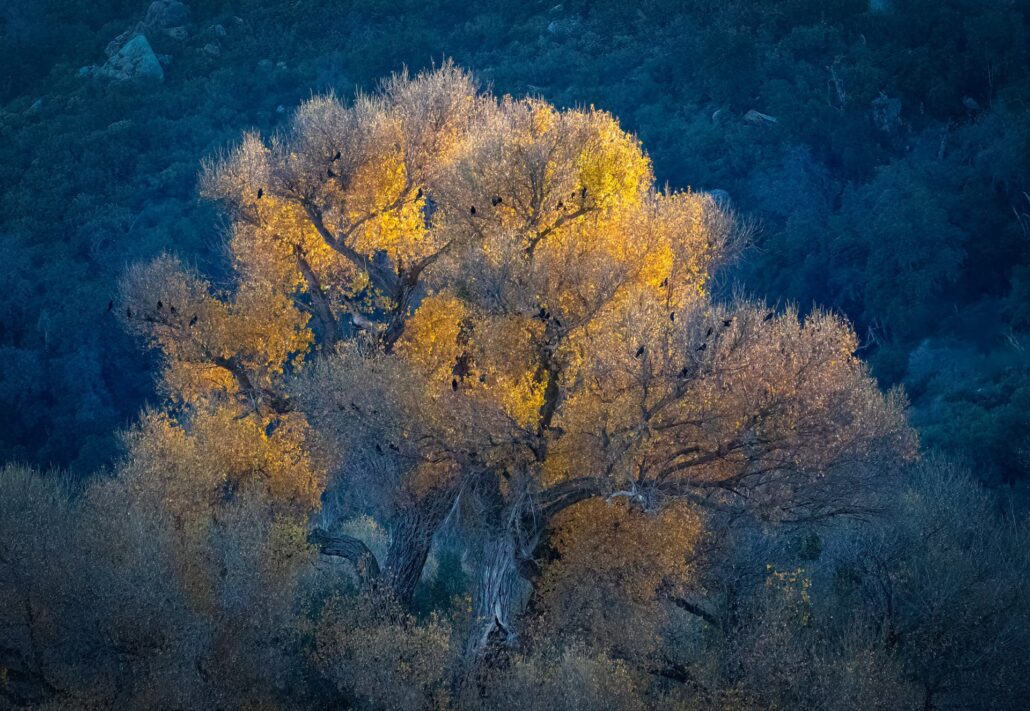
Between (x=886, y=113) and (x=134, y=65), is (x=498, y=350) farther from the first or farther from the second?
(x=134, y=65)

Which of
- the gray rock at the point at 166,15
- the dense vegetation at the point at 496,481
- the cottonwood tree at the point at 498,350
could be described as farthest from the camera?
the gray rock at the point at 166,15

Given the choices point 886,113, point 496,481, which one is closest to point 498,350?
point 496,481

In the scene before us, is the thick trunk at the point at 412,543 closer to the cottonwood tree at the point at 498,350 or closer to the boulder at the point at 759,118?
the cottonwood tree at the point at 498,350

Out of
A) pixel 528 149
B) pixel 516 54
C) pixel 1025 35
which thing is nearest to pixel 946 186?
pixel 1025 35

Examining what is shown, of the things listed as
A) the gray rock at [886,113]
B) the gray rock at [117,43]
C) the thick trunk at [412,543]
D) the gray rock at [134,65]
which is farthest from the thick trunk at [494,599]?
the gray rock at [117,43]

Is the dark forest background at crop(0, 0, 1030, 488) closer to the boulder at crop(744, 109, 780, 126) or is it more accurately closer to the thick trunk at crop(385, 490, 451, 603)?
the boulder at crop(744, 109, 780, 126)

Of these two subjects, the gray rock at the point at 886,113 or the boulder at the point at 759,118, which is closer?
the gray rock at the point at 886,113
